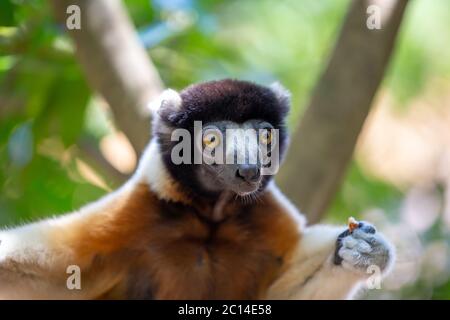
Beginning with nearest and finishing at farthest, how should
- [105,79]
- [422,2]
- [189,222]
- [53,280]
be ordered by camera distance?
[53,280], [189,222], [105,79], [422,2]

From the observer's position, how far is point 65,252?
4543mm

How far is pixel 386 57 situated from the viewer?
5672 mm

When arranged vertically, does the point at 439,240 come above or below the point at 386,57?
below

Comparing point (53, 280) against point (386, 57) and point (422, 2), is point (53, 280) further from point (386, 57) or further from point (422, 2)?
point (422, 2)

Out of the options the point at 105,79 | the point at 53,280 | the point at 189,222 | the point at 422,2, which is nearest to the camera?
the point at 53,280

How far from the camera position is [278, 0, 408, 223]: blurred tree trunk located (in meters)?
5.61

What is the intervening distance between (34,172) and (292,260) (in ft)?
6.34

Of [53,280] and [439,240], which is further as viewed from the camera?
[439,240]

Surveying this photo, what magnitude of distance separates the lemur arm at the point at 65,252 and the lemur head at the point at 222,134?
0.44 metres

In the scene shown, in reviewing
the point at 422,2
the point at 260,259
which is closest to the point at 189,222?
the point at 260,259

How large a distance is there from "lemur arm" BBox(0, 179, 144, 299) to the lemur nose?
3.13 feet

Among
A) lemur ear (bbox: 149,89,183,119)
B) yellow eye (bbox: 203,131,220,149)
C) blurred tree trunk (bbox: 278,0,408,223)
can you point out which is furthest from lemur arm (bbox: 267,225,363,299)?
lemur ear (bbox: 149,89,183,119)

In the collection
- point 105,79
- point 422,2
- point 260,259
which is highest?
point 422,2

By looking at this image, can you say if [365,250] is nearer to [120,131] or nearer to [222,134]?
[222,134]
